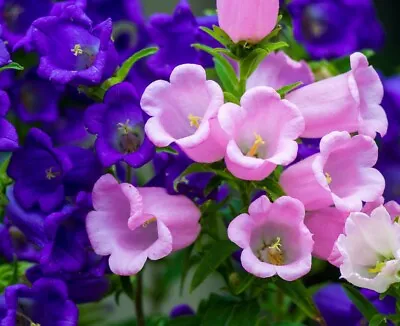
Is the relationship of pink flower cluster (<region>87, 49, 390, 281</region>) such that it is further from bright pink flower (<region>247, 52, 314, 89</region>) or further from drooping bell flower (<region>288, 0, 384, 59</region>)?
drooping bell flower (<region>288, 0, 384, 59</region>)

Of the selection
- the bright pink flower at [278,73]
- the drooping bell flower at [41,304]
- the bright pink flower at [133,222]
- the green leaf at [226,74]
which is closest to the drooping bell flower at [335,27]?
the bright pink flower at [278,73]

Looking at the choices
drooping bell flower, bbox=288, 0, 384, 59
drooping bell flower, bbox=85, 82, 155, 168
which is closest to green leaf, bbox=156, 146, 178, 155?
drooping bell flower, bbox=85, 82, 155, 168

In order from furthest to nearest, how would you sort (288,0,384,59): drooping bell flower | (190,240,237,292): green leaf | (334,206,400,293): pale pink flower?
(288,0,384,59): drooping bell flower → (190,240,237,292): green leaf → (334,206,400,293): pale pink flower

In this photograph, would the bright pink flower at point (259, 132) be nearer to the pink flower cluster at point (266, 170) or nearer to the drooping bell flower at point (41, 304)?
the pink flower cluster at point (266, 170)

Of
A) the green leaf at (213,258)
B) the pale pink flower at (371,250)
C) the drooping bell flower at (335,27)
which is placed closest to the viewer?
the pale pink flower at (371,250)

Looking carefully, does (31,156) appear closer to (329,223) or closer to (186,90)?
(186,90)

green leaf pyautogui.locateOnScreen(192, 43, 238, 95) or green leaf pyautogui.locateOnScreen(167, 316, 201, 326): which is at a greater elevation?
green leaf pyautogui.locateOnScreen(192, 43, 238, 95)

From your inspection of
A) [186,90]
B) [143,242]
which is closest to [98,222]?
[143,242]
